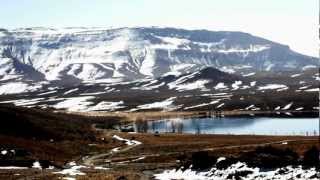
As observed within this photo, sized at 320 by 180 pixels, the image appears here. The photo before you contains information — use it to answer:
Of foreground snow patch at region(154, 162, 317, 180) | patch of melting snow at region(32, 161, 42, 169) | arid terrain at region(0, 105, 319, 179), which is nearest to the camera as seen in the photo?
foreground snow patch at region(154, 162, 317, 180)

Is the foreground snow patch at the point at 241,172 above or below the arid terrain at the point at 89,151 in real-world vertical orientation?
above

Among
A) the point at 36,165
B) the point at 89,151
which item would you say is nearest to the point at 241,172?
the point at 36,165

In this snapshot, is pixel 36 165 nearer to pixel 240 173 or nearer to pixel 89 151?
pixel 89 151

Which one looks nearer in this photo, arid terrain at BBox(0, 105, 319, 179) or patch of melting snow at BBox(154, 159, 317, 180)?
patch of melting snow at BBox(154, 159, 317, 180)

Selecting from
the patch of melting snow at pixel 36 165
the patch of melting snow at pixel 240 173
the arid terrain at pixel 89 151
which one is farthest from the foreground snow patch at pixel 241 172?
the patch of melting snow at pixel 36 165

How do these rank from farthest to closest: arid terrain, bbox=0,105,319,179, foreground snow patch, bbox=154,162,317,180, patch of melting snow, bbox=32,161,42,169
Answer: patch of melting snow, bbox=32,161,42,169, arid terrain, bbox=0,105,319,179, foreground snow patch, bbox=154,162,317,180

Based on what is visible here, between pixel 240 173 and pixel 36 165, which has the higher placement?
pixel 240 173

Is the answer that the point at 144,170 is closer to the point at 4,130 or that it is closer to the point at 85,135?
the point at 4,130

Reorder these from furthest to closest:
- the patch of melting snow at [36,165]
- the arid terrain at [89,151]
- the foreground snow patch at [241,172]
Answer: the patch of melting snow at [36,165] → the arid terrain at [89,151] → the foreground snow patch at [241,172]

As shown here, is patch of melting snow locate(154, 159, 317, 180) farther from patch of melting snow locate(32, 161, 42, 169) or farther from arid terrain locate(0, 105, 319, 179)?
patch of melting snow locate(32, 161, 42, 169)

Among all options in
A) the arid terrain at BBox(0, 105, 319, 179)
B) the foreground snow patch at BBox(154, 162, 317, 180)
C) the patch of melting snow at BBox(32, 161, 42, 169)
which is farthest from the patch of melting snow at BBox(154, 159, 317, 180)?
the patch of melting snow at BBox(32, 161, 42, 169)

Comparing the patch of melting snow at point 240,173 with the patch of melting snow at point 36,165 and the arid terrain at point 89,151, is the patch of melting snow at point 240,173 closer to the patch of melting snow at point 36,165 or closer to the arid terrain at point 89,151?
the arid terrain at point 89,151

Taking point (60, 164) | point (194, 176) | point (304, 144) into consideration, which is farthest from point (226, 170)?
point (304, 144)

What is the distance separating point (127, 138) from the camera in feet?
505
